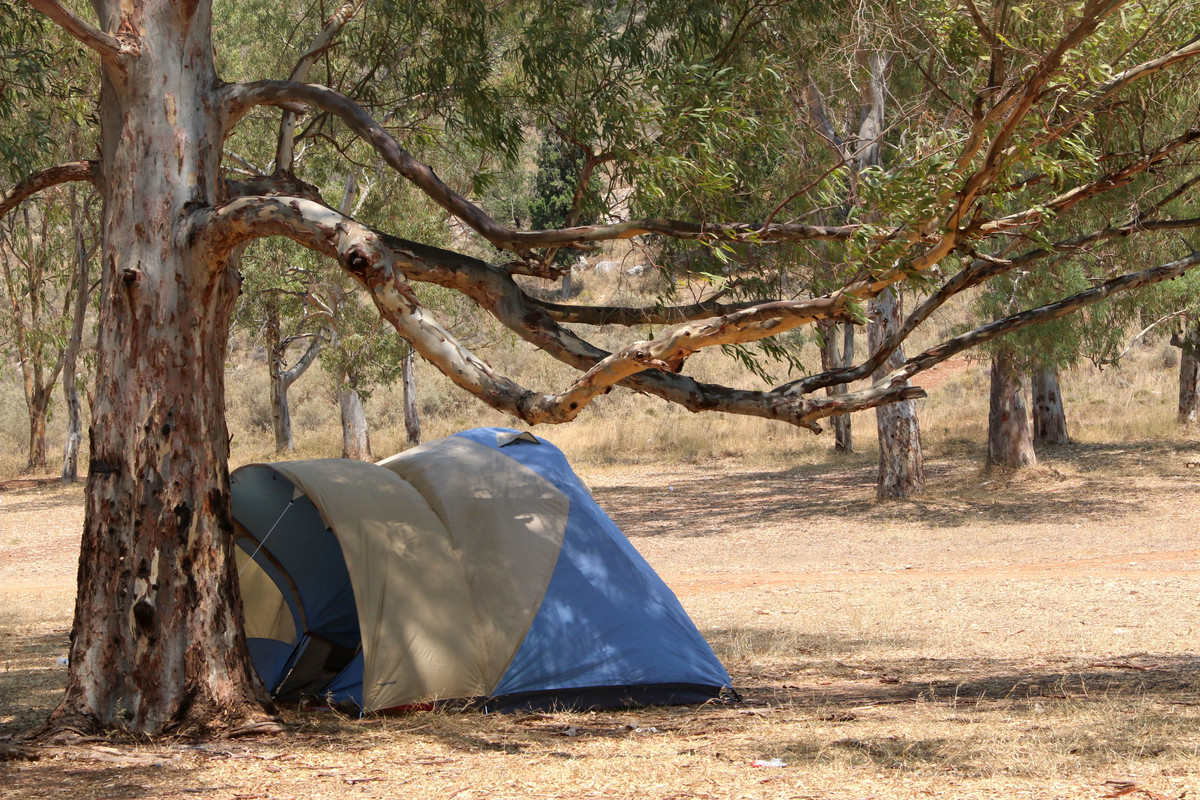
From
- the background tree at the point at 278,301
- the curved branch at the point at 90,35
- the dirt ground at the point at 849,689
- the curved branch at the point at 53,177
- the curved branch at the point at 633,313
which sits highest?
the background tree at the point at 278,301

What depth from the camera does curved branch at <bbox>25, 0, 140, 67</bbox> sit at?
488cm

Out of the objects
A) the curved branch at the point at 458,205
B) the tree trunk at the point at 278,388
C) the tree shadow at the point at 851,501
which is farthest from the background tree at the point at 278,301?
Result: the curved branch at the point at 458,205

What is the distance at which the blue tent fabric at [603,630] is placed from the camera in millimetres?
5965

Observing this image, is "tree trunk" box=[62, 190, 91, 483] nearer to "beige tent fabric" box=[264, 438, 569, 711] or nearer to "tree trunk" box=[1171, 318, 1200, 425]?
"beige tent fabric" box=[264, 438, 569, 711]

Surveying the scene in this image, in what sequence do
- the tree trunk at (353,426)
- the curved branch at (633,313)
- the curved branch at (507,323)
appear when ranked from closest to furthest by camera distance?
the curved branch at (507,323)
the curved branch at (633,313)
the tree trunk at (353,426)

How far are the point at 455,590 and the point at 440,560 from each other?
198 millimetres

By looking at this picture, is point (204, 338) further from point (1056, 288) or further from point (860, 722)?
point (1056, 288)

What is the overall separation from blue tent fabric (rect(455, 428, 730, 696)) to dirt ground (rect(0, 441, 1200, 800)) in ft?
0.79

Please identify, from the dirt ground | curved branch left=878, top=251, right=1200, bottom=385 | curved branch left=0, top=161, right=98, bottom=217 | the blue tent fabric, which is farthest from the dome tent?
curved branch left=878, top=251, right=1200, bottom=385

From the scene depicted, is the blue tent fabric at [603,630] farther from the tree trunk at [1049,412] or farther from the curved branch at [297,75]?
the tree trunk at [1049,412]

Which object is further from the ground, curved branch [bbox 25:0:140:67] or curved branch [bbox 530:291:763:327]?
curved branch [bbox 25:0:140:67]

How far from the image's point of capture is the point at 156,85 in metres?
5.33

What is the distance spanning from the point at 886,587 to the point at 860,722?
5457mm

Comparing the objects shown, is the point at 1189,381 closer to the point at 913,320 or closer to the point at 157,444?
the point at 913,320
